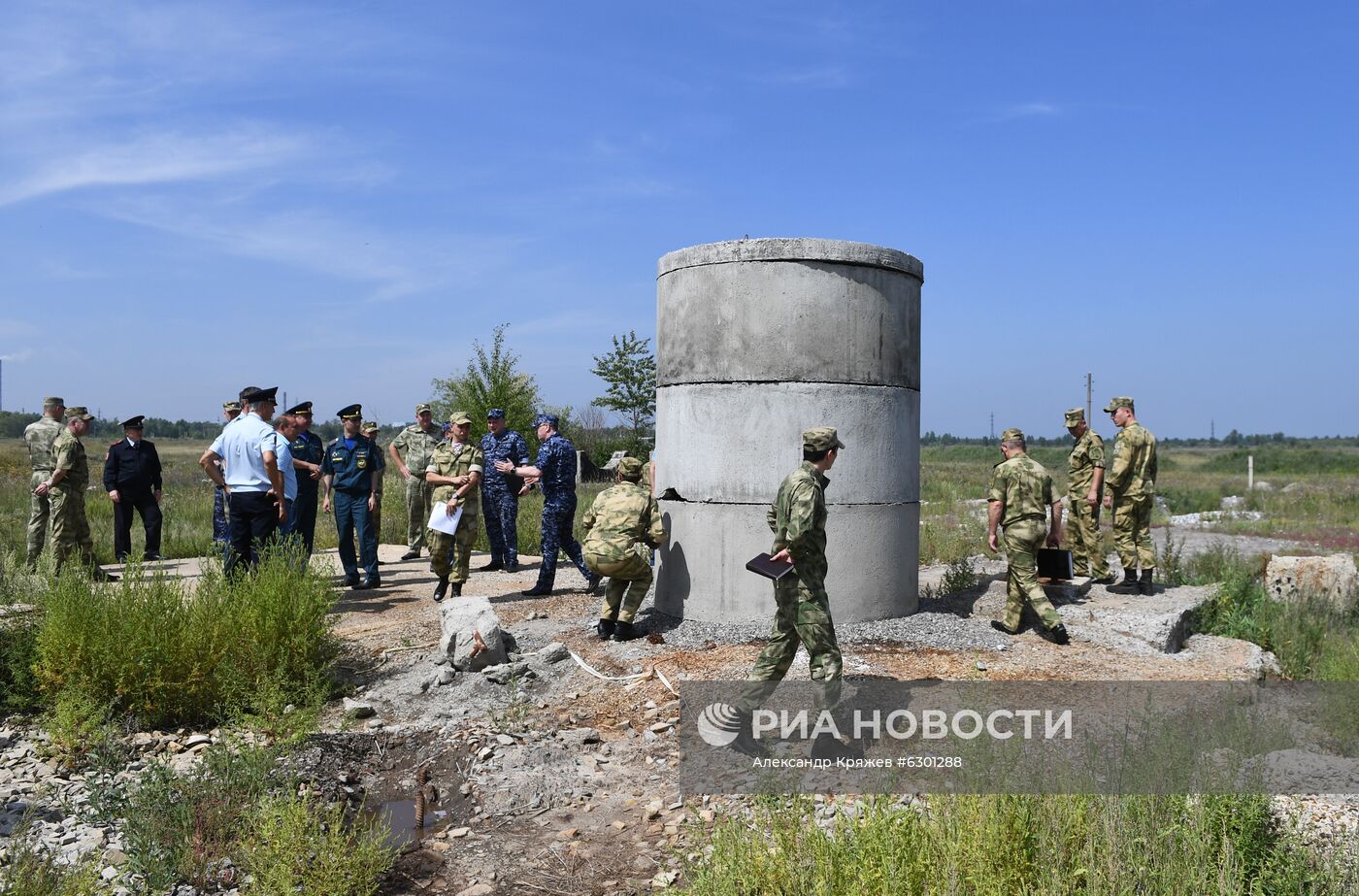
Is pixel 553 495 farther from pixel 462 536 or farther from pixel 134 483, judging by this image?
pixel 134 483

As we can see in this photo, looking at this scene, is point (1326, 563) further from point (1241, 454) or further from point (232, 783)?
point (1241, 454)

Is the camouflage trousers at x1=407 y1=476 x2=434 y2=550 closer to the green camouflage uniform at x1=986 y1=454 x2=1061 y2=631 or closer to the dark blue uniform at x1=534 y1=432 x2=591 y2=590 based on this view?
the dark blue uniform at x1=534 y1=432 x2=591 y2=590

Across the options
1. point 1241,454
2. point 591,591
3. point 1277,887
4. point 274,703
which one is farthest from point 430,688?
point 1241,454

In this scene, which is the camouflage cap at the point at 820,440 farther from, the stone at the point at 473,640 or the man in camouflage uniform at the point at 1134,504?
the man in camouflage uniform at the point at 1134,504

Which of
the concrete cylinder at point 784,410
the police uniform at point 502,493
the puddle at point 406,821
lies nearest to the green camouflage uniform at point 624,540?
the concrete cylinder at point 784,410

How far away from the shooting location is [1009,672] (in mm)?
6391

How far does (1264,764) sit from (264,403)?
24.3 feet

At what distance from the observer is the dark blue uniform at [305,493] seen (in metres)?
9.48

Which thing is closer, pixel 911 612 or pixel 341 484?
pixel 911 612

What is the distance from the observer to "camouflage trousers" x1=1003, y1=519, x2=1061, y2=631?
7.17m

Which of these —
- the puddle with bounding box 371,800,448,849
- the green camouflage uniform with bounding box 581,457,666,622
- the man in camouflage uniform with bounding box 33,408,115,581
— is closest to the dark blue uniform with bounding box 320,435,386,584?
the man in camouflage uniform with bounding box 33,408,115,581

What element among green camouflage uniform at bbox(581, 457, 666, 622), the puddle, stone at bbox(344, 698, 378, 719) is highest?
green camouflage uniform at bbox(581, 457, 666, 622)

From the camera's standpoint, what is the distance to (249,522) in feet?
24.7

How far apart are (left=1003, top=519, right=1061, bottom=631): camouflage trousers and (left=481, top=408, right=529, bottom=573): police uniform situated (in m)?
5.05
